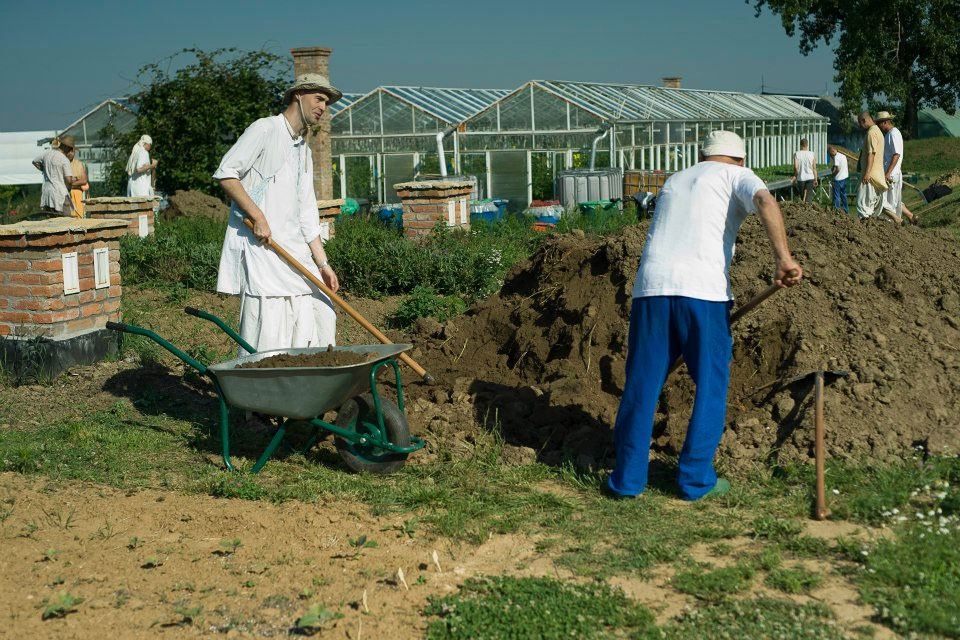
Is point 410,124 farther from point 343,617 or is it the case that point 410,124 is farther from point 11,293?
point 343,617

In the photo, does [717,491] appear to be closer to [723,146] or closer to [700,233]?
[700,233]

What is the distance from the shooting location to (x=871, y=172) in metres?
12.1

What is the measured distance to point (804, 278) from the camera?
20.9ft

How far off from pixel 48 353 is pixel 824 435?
5150 millimetres

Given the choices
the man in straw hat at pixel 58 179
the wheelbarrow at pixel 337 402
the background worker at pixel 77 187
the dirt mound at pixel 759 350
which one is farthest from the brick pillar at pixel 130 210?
the wheelbarrow at pixel 337 402

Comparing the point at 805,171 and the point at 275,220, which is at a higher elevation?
the point at 805,171

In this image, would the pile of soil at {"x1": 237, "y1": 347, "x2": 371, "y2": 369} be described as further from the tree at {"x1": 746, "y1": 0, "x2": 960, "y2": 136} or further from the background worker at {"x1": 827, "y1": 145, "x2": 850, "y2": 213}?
the tree at {"x1": 746, "y1": 0, "x2": 960, "y2": 136}

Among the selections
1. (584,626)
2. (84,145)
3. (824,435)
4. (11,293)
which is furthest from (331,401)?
(84,145)

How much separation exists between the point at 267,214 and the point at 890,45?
35941 millimetres

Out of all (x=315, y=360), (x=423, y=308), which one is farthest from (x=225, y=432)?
(x=423, y=308)

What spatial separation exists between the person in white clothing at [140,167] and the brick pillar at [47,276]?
368 inches

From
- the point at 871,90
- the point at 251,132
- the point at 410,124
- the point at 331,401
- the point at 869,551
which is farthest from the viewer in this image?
the point at 871,90

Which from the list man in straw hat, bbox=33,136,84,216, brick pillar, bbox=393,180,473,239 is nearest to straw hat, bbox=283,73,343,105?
brick pillar, bbox=393,180,473,239

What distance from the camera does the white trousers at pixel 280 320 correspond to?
5574mm
